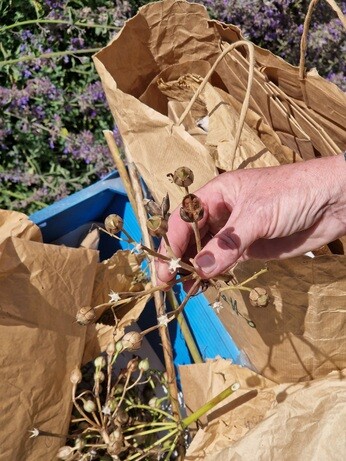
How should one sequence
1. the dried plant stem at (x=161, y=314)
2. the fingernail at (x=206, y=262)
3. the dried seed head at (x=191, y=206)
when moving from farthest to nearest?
1. the dried plant stem at (x=161, y=314)
2. the fingernail at (x=206, y=262)
3. the dried seed head at (x=191, y=206)

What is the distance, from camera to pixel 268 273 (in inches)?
39.4

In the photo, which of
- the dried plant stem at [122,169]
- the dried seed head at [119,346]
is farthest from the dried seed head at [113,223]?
the dried plant stem at [122,169]

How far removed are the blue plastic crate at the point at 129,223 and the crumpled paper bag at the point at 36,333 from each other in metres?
0.29

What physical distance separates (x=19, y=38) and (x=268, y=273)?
41.1 inches

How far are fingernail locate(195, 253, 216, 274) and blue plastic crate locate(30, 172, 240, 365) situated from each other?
0.57 m

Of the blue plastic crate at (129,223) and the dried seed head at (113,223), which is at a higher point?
the dried seed head at (113,223)

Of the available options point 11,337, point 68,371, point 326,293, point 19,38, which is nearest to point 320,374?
point 326,293

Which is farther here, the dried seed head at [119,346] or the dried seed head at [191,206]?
the dried seed head at [119,346]

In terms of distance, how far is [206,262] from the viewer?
0.86 meters

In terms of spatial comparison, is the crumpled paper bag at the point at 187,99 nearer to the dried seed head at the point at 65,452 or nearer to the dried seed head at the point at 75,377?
the dried seed head at the point at 75,377

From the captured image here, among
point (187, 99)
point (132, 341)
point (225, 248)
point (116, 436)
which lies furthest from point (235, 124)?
point (116, 436)

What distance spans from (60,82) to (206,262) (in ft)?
3.35

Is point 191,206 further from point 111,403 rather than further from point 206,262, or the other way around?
point 111,403

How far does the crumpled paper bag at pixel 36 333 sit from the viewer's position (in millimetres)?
1031
